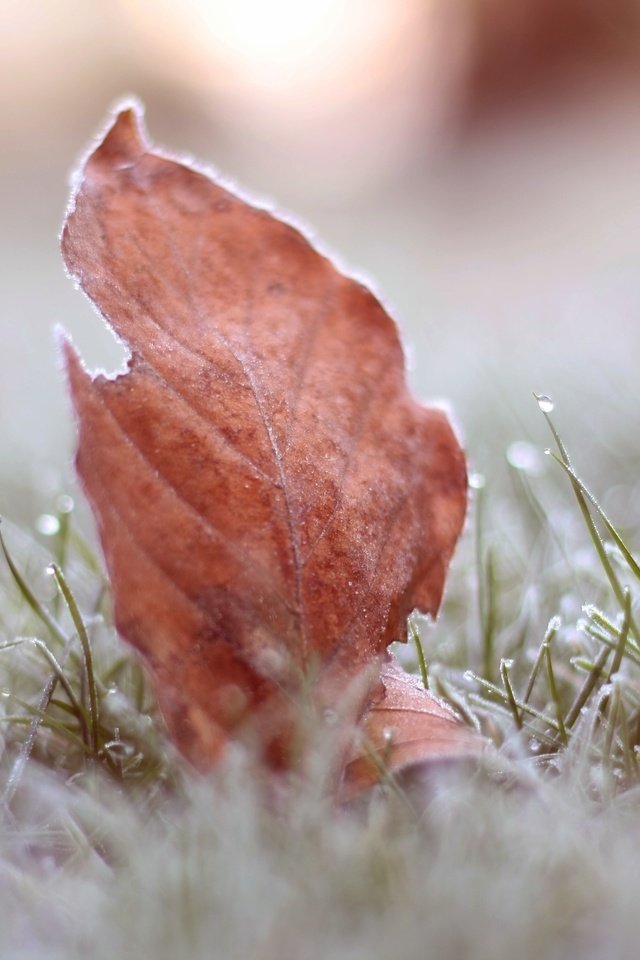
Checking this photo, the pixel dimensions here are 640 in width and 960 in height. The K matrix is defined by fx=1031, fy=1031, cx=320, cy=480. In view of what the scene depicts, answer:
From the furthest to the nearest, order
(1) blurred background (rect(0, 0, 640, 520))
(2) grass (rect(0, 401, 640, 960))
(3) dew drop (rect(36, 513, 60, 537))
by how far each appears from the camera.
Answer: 1. (1) blurred background (rect(0, 0, 640, 520))
2. (3) dew drop (rect(36, 513, 60, 537))
3. (2) grass (rect(0, 401, 640, 960))

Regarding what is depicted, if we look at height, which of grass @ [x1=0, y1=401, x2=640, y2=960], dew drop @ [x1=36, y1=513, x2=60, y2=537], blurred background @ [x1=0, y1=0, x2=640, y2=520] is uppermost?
blurred background @ [x1=0, y1=0, x2=640, y2=520]

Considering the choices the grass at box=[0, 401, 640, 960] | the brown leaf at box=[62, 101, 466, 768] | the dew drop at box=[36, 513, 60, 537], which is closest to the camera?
the grass at box=[0, 401, 640, 960]

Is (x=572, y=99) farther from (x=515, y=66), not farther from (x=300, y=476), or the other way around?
(x=300, y=476)

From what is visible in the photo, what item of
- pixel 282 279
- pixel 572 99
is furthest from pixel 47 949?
pixel 572 99

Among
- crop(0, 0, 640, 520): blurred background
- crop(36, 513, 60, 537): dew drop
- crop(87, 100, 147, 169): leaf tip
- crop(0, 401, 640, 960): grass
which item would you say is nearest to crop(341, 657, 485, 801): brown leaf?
crop(0, 401, 640, 960): grass

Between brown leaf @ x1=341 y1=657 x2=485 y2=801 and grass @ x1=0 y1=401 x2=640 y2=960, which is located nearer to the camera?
grass @ x1=0 y1=401 x2=640 y2=960

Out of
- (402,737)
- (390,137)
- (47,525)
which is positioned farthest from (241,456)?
(390,137)

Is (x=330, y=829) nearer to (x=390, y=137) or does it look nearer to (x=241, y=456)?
(x=241, y=456)

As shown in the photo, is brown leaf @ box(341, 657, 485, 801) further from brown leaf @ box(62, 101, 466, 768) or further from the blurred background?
the blurred background
